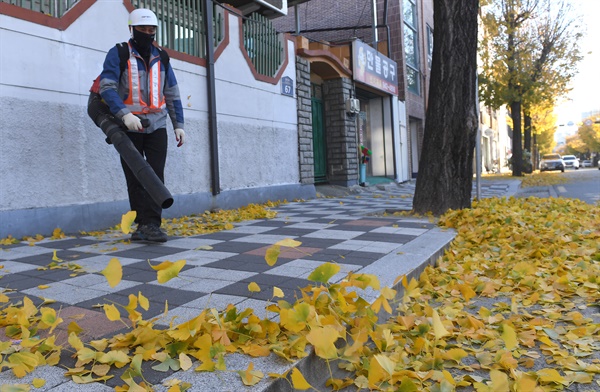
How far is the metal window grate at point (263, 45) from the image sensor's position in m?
9.66

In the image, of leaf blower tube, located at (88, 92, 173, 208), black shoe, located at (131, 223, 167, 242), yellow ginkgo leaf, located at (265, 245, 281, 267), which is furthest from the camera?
black shoe, located at (131, 223, 167, 242)

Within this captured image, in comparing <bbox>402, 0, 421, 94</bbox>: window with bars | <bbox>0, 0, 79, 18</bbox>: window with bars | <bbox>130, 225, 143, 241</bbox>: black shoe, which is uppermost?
<bbox>402, 0, 421, 94</bbox>: window with bars

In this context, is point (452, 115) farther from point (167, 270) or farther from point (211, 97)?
point (167, 270)

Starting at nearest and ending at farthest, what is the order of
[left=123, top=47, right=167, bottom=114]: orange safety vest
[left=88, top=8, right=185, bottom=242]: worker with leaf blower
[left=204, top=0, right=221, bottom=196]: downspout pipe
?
[left=88, top=8, right=185, bottom=242]: worker with leaf blower, [left=123, top=47, right=167, bottom=114]: orange safety vest, [left=204, top=0, right=221, bottom=196]: downspout pipe

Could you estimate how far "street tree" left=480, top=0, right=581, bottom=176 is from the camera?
22.8m

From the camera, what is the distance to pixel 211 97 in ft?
26.9

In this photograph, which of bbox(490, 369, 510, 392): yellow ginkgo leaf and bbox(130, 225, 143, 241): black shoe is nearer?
bbox(490, 369, 510, 392): yellow ginkgo leaf

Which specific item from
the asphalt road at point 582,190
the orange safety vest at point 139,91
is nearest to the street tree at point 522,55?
the asphalt road at point 582,190

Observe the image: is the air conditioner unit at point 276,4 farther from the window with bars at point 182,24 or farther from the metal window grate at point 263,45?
the window with bars at point 182,24

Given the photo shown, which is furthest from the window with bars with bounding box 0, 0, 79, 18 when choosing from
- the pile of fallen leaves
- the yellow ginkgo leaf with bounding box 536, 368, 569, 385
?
the pile of fallen leaves

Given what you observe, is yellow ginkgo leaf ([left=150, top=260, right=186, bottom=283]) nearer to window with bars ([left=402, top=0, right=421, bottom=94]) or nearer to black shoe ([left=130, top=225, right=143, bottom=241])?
black shoe ([left=130, top=225, right=143, bottom=241])

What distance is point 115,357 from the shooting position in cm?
193

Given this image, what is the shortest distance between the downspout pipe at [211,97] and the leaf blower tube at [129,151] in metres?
3.47

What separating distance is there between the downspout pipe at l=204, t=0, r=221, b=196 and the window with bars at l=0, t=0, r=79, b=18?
98.1 inches
